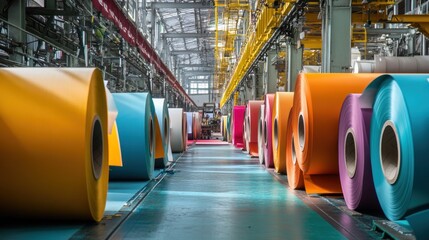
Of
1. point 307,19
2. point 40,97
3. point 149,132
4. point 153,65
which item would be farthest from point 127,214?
point 153,65

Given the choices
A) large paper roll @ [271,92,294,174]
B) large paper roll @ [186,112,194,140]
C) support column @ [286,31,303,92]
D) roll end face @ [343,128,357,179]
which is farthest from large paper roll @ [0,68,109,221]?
large paper roll @ [186,112,194,140]

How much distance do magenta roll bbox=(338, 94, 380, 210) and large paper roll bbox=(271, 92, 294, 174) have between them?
280 cm

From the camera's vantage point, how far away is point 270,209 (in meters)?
5.13

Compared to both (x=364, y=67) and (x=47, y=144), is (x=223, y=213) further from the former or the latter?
(x=364, y=67)

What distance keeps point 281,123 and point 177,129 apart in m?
6.68

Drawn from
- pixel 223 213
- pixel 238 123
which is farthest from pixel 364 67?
pixel 238 123

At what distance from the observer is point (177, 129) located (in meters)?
14.6

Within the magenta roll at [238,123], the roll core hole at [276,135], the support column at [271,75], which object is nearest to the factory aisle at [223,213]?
the roll core hole at [276,135]

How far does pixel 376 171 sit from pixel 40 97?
2752 millimetres

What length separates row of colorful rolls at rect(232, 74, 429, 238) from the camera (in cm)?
335

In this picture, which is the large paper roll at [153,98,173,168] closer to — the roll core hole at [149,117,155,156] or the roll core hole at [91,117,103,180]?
the roll core hole at [149,117,155,156]

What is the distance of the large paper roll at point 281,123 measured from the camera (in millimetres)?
8234

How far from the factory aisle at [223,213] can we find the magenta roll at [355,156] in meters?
0.44

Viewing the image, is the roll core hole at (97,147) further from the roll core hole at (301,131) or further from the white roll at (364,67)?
the white roll at (364,67)
